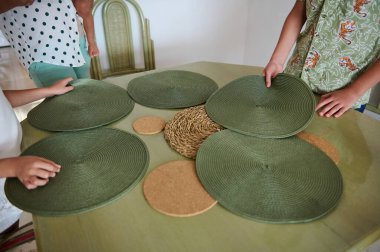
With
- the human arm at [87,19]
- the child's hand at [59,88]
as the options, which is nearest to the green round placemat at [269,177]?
the child's hand at [59,88]

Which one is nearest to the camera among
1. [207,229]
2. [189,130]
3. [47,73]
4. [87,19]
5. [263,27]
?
[207,229]

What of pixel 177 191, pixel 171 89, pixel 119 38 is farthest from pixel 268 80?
pixel 119 38

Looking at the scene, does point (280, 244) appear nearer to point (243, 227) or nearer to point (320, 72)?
point (243, 227)

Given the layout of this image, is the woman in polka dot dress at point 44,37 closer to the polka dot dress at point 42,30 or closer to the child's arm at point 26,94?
the polka dot dress at point 42,30

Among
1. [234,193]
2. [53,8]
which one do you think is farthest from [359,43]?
[53,8]

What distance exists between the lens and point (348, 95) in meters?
0.75

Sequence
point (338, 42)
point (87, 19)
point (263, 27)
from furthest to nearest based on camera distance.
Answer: point (263, 27) → point (87, 19) → point (338, 42)

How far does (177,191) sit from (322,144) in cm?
38

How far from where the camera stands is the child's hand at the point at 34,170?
0.53 metres

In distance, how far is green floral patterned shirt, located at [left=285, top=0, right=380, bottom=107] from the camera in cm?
74

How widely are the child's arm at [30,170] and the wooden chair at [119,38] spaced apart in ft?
3.69

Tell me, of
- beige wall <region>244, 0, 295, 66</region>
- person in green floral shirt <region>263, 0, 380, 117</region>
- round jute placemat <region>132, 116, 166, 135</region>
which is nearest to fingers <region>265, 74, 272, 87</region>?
person in green floral shirt <region>263, 0, 380, 117</region>

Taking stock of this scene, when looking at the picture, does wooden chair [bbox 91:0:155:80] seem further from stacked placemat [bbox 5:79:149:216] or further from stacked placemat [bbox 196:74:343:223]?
stacked placemat [bbox 196:74:343:223]

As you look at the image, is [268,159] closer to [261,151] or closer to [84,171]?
[261,151]
